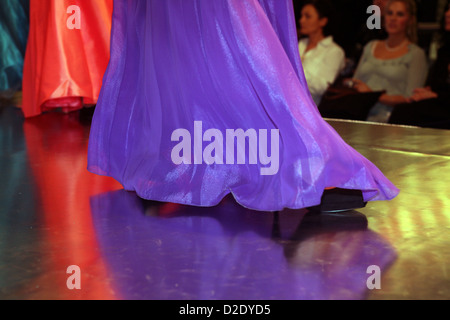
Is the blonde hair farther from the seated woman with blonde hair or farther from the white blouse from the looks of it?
the white blouse

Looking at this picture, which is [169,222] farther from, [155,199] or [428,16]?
[428,16]

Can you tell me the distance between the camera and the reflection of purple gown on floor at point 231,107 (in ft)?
3.96

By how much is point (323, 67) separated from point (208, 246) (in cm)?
201

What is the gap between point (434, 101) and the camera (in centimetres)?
262

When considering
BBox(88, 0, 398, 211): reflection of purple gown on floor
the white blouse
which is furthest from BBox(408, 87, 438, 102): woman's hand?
BBox(88, 0, 398, 211): reflection of purple gown on floor

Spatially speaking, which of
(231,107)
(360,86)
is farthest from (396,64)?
(231,107)

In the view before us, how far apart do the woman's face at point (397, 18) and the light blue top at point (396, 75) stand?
9cm

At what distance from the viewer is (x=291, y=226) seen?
47.1 inches

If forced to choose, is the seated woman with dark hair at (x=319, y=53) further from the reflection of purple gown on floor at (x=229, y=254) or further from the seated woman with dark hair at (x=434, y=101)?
the reflection of purple gown on floor at (x=229, y=254)

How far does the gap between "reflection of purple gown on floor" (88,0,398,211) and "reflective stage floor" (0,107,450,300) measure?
0.05m

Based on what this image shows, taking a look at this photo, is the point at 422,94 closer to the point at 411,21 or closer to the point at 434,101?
the point at 434,101

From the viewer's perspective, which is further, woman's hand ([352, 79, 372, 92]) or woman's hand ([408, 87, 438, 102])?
woman's hand ([352, 79, 372, 92])

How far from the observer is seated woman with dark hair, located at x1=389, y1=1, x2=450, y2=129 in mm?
2590
